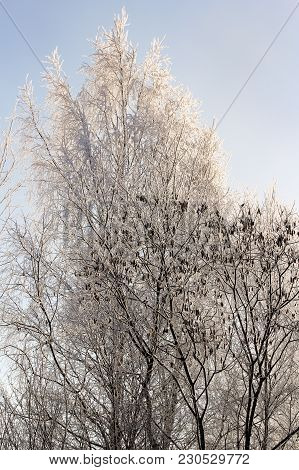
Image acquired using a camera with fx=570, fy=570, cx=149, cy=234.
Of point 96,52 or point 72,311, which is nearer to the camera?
point 72,311

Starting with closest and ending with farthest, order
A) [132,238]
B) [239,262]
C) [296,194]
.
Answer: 1. [239,262]
2. [132,238]
3. [296,194]

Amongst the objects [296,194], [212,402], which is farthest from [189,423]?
[296,194]

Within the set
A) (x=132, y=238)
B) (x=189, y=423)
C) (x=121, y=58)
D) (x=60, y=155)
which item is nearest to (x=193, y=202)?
(x=132, y=238)

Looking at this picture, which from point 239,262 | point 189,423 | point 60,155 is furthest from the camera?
point 60,155

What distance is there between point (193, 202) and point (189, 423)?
2.62 m

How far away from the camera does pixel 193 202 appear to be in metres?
6.38

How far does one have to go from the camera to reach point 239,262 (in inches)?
201

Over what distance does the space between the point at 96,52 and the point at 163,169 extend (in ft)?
13.5
